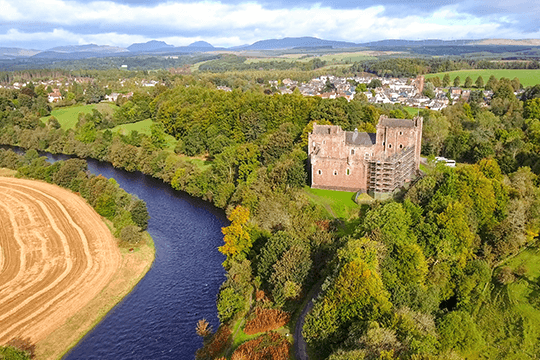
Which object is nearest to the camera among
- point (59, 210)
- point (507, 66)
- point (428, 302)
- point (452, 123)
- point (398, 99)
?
point (428, 302)

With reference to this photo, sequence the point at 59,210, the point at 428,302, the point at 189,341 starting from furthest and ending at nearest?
the point at 59,210 < the point at 189,341 < the point at 428,302

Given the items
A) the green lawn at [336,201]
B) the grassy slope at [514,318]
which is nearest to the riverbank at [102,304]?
the green lawn at [336,201]

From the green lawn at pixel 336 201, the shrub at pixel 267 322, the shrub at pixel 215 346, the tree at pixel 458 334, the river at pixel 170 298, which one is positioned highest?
the green lawn at pixel 336 201

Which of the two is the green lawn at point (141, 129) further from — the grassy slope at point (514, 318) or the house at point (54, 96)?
the grassy slope at point (514, 318)

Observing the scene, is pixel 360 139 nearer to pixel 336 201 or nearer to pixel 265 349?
pixel 336 201

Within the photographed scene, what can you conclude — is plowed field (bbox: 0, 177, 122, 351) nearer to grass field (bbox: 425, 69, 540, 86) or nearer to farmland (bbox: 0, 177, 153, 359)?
farmland (bbox: 0, 177, 153, 359)

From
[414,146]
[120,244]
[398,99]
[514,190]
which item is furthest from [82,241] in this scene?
[398,99]

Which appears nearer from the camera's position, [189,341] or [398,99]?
[189,341]

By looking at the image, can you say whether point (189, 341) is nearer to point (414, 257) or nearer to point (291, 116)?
point (414, 257)

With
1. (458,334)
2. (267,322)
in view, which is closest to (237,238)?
(267,322)
